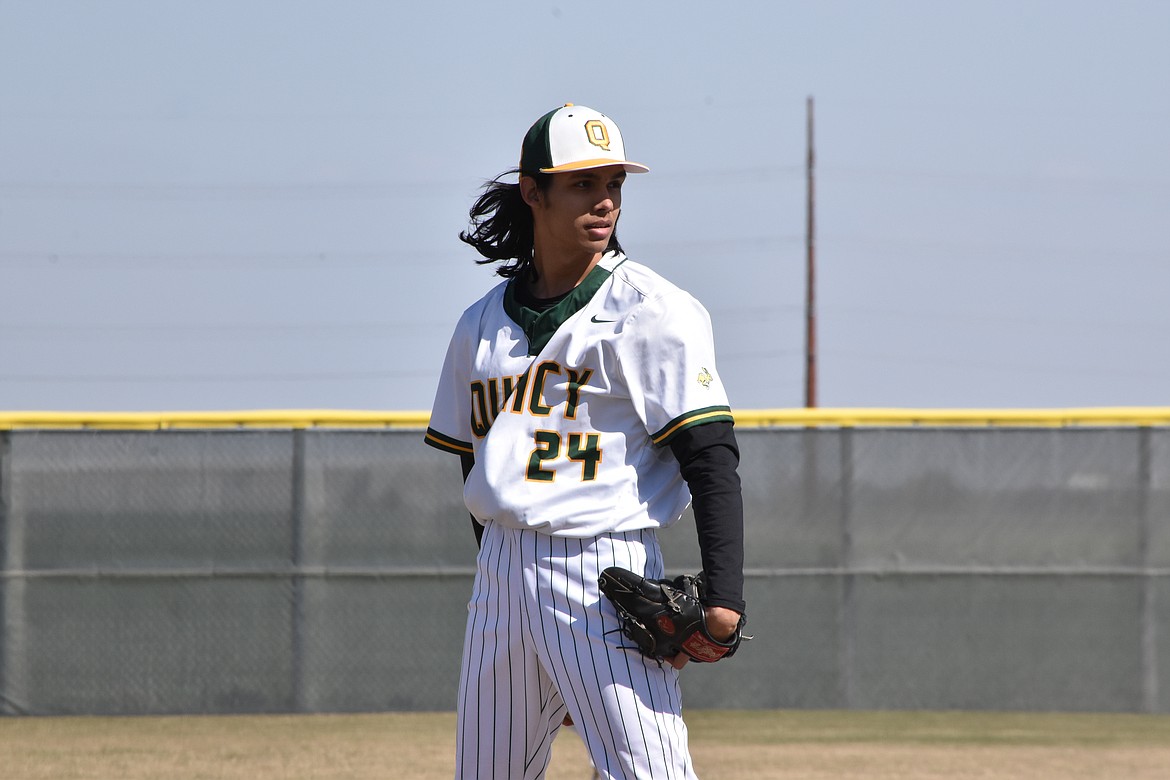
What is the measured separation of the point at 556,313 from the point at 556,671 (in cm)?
71

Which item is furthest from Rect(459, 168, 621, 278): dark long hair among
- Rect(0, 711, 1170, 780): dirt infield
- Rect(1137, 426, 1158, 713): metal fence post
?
Rect(1137, 426, 1158, 713): metal fence post

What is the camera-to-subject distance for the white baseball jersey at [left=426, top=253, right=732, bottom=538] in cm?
261

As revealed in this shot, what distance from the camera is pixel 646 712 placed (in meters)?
2.57

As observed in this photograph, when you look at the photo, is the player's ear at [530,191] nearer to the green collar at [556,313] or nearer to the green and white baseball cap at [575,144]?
the green and white baseball cap at [575,144]

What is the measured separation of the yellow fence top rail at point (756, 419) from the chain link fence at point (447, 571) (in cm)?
5

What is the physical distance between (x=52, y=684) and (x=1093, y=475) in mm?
5672

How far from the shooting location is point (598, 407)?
2.65 meters

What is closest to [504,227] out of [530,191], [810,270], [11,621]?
[530,191]

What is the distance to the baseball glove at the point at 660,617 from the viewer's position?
253 centimetres

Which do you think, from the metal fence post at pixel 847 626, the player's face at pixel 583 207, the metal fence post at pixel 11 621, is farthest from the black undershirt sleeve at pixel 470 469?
the metal fence post at pixel 11 621

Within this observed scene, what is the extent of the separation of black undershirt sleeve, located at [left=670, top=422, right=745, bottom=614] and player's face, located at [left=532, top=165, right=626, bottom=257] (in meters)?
0.47

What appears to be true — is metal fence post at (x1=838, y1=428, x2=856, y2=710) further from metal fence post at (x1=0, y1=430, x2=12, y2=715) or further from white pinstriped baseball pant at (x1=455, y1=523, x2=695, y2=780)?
white pinstriped baseball pant at (x1=455, y1=523, x2=695, y2=780)

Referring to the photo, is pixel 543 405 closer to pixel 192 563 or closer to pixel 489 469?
pixel 489 469

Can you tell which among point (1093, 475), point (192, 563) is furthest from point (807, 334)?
point (192, 563)
